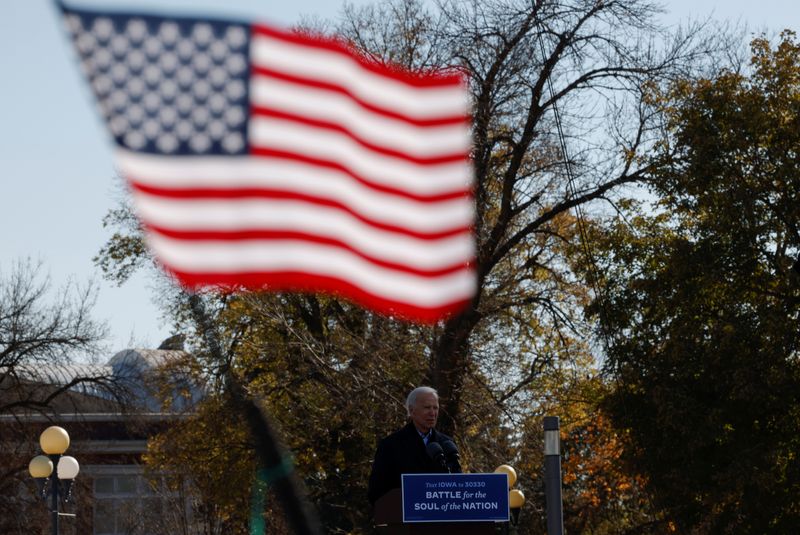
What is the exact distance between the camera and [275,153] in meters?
6.92

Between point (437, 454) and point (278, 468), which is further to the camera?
point (437, 454)

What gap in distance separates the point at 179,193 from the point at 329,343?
18.6 metres

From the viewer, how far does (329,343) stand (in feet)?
81.0

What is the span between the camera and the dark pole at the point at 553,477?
10289 millimetres

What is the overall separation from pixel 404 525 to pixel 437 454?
0.43m

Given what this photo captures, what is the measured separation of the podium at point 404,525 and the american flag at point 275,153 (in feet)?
3.78

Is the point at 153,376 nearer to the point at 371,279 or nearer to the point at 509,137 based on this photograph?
the point at 509,137

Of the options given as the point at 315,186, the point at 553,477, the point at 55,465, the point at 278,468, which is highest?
the point at 55,465

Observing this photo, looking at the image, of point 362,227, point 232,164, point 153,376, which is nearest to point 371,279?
point 362,227

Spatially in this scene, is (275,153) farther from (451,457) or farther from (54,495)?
(54,495)

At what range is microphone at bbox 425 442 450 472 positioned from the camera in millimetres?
6574

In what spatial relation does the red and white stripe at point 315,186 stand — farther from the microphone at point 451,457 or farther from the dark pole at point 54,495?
the dark pole at point 54,495

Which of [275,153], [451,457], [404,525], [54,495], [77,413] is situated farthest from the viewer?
[77,413]

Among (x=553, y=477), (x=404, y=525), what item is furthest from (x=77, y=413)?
(x=404, y=525)
